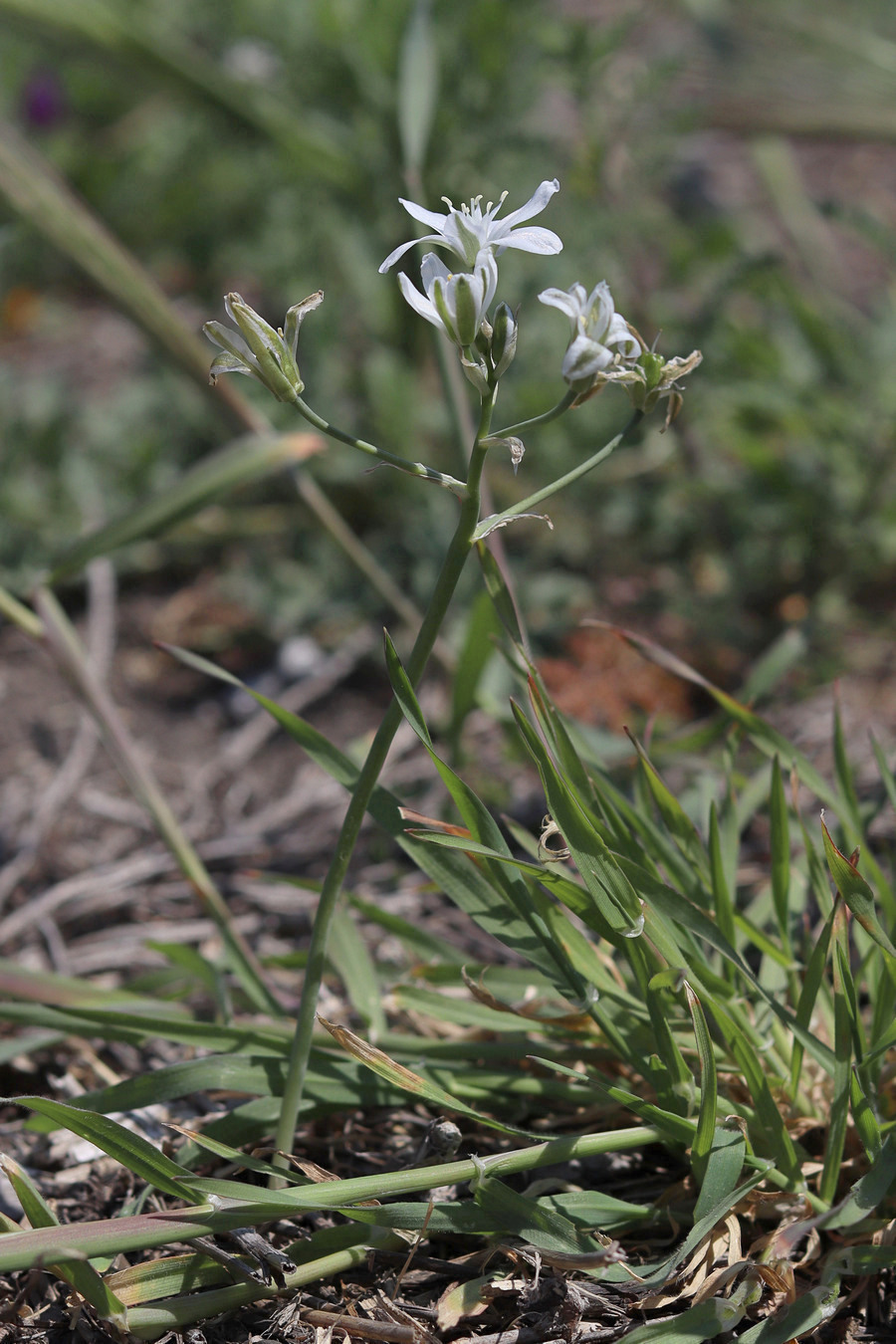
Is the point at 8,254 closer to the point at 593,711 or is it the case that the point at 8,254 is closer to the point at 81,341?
the point at 81,341

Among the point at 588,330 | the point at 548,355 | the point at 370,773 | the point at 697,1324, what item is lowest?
the point at 697,1324

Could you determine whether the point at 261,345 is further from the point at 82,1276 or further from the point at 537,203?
the point at 82,1276

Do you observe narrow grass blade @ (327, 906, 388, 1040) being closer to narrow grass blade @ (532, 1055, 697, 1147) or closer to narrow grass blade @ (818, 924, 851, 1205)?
narrow grass blade @ (532, 1055, 697, 1147)

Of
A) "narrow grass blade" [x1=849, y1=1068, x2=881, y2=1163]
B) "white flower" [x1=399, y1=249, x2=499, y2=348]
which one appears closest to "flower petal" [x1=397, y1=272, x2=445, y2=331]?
"white flower" [x1=399, y1=249, x2=499, y2=348]

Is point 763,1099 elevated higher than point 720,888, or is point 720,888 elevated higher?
point 720,888

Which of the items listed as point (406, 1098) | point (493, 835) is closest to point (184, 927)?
point (406, 1098)

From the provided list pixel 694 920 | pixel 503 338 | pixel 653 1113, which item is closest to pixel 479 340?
pixel 503 338
